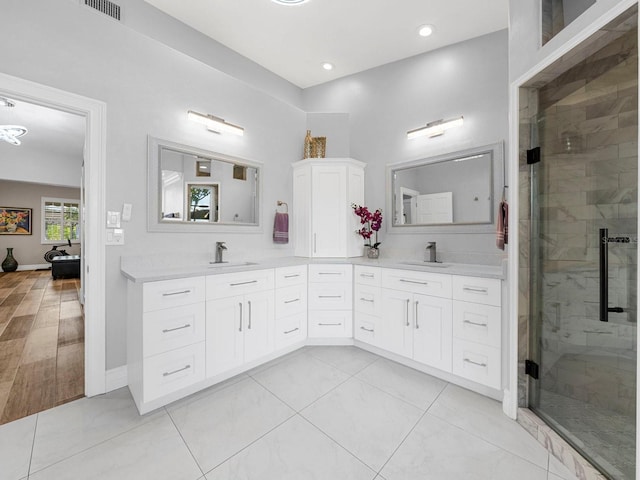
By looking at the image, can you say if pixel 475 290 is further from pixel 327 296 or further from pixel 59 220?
pixel 59 220

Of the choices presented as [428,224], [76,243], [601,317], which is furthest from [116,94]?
[76,243]

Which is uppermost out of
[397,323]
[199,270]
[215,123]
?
[215,123]

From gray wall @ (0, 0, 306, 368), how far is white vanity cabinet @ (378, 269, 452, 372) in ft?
5.19

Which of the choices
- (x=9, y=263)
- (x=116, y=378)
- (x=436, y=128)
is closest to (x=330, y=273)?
(x=436, y=128)

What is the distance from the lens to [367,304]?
8.71ft

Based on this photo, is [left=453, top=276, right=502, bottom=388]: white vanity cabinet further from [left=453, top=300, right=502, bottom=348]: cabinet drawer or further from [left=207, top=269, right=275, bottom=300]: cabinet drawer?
[left=207, top=269, right=275, bottom=300]: cabinet drawer

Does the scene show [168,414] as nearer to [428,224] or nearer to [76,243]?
[428,224]

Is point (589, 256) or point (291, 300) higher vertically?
point (589, 256)

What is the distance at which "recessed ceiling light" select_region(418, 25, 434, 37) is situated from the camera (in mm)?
2596

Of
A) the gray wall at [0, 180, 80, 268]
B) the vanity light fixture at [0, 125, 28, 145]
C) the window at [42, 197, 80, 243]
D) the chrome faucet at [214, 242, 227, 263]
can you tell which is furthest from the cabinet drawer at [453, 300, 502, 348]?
the window at [42, 197, 80, 243]

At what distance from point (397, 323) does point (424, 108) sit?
89.1 inches

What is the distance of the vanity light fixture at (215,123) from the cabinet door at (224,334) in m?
1.67

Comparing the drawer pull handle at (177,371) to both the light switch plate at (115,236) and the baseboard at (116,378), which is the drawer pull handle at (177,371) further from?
the light switch plate at (115,236)

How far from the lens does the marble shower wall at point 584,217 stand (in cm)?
134
